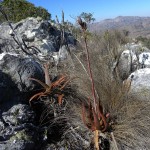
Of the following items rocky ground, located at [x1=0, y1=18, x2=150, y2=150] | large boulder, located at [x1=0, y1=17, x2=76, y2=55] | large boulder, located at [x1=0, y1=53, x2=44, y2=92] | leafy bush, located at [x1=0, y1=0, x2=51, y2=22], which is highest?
leafy bush, located at [x1=0, y1=0, x2=51, y2=22]

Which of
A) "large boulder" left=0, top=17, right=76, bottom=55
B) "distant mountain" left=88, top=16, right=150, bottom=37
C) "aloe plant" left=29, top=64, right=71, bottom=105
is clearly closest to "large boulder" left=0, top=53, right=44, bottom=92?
"aloe plant" left=29, top=64, right=71, bottom=105

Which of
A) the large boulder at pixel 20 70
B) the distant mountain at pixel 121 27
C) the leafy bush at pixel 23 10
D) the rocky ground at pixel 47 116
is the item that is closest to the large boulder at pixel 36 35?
the distant mountain at pixel 121 27

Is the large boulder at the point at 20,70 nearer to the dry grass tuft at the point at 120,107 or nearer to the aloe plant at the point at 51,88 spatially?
the aloe plant at the point at 51,88

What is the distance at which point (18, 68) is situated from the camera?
4.24 meters

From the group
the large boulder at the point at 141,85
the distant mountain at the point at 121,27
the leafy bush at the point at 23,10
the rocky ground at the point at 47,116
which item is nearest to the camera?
the rocky ground at the point at 47,116

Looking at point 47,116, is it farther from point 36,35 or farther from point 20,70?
point 36,35

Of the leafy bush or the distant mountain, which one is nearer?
the distant mountain

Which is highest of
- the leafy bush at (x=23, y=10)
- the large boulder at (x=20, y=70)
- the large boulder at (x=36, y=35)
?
the leafy bush at (x=23, y=10)

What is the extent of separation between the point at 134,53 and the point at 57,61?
6.92 ft

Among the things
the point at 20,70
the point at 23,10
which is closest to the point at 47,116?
the point at 20,70

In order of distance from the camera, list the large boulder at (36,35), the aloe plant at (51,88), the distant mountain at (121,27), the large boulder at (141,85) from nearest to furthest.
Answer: the aloe plant at (51,88) < the large boulder at (141,85) < the large boulder at (36,35) < the distant mountain at (121,27)

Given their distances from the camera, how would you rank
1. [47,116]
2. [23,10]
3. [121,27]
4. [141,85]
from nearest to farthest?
[47,116]
[141,85]
[121,27]
[23,10]

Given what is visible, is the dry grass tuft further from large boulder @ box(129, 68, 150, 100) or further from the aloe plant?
the aloe plant

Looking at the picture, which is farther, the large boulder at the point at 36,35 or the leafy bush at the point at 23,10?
the leafy bush at the point at 23,10
